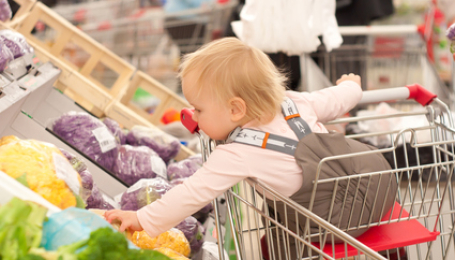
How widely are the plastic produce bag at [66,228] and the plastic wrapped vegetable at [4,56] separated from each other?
0.85 m

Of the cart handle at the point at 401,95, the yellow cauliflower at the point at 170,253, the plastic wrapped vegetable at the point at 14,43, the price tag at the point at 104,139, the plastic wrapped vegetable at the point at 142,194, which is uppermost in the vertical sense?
the plastic wrapped vegetable at the point at 14,43

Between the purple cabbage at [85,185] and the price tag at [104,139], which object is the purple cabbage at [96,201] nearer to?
the purple cabbage at [85,185]

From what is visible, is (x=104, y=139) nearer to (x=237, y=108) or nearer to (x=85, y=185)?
→ (x=85, y=185)

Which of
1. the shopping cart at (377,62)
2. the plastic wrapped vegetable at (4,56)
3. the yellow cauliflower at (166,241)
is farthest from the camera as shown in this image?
the shopping cart at (377,62)

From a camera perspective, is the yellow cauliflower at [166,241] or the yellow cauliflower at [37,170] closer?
the yellow cauliflower at [37,170]

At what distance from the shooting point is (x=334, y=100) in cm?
151

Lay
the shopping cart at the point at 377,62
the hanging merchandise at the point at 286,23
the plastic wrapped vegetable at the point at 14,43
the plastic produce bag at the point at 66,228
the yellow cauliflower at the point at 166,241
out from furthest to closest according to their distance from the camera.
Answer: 1. the shopping cart at the point at 377,62
2. the hanging merchandise at the point at 286,23
3. the plastic wrapped vegetable at the point at 14,43
4. the yellow cauliflower at the point at 166,241
5. the plastic produce bag at the point at 66,228

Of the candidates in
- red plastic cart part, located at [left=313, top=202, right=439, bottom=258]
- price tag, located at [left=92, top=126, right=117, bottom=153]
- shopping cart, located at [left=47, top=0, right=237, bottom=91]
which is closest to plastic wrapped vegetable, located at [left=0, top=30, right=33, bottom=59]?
price tag, located at [left=92, top=126, right=117, bottom=153]

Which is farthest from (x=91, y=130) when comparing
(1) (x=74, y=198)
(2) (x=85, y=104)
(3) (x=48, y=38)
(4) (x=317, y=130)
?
(3) (x=48, y=38)

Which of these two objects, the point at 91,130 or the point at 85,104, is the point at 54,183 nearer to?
the point at 91,130

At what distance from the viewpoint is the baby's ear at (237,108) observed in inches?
48.2

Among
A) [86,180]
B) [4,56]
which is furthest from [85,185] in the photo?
[4,56]

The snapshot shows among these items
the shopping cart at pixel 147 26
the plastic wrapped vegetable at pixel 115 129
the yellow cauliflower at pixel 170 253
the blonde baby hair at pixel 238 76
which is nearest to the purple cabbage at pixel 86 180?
the yellow cauliflower at pixel 170 253

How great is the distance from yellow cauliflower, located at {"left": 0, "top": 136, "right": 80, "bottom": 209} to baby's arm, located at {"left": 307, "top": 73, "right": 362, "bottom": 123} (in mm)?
775
